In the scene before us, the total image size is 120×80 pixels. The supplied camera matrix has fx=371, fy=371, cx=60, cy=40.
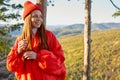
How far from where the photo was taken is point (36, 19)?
18.3 feet

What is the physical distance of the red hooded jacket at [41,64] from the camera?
5516 millimetres

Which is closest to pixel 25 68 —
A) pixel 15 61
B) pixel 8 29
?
pixel 15 61

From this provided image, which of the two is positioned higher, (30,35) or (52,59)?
(30,35)

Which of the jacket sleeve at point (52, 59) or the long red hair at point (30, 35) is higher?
the long red hair at point (30, 35)

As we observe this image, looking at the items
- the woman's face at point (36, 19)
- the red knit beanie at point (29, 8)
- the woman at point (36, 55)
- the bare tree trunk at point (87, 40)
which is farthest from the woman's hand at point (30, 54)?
the bare tree trunk at point (87, 40)

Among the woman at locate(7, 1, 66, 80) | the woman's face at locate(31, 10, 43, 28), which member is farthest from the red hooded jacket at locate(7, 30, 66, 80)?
the woman's face at locate(31, 10, 43, 28)

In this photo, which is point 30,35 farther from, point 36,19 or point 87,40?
point 87,40

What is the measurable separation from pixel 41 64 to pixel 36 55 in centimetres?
15

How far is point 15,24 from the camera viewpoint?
1403 inches

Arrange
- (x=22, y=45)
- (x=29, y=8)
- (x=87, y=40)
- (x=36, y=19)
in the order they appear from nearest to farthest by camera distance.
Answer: (x=22, y=45) → (x=36, y=19) → (x=29, y=8) → (x=87, y=40)

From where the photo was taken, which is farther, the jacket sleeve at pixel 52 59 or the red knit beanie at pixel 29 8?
the red knit beanie at pixel 29 8

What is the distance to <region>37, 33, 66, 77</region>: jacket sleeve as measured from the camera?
550 centimetres

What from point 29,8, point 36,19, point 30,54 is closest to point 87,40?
point 29,8

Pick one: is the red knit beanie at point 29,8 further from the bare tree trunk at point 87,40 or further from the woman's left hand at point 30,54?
the bare tree trunk at point 87,40
